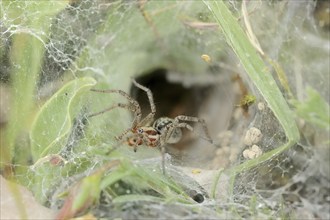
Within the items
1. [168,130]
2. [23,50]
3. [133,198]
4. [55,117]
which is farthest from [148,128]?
[133,198]

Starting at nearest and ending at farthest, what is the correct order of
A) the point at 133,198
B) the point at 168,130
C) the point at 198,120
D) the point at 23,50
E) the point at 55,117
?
1. the point at 133,198
2. the point at 55,117
3. the point at 23,50
4. the point at 168,130
5. the point at 198,120

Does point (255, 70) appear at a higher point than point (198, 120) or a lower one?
higher

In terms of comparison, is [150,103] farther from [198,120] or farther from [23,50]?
[23,50]


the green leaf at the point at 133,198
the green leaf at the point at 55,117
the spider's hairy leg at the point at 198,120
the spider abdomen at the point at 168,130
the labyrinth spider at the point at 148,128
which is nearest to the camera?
the green leaf at the point at 133,198

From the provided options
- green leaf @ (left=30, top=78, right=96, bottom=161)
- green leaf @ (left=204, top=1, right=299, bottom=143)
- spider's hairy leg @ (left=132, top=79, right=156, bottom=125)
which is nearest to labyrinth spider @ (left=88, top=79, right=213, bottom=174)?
spider's hairy leg @ (left=132, top=79, right=156, bottom=125)

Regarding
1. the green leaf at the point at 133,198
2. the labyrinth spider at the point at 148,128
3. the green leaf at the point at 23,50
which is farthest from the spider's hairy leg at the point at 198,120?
the green leaf at the point at 133,198

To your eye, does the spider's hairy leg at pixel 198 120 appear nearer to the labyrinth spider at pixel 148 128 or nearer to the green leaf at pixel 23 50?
the labyrinth spider at pixel 148 128

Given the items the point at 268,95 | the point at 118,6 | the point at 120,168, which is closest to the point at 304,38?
the point at 268,95

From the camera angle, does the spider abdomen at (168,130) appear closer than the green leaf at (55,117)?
No

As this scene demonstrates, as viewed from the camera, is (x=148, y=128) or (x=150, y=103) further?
(x=150, y=103)

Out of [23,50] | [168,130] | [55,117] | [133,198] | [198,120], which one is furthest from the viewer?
[198,120]
